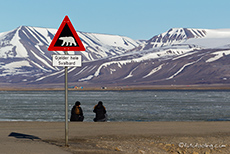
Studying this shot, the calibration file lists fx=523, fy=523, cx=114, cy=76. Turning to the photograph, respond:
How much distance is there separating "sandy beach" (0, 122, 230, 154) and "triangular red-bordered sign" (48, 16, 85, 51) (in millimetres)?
2839

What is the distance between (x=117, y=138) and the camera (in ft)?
61.0

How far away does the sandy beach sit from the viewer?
48.9ft

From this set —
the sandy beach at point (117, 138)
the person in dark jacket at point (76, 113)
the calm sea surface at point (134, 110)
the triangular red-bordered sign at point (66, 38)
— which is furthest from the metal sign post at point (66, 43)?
the calm sea surface at point (134, 110)

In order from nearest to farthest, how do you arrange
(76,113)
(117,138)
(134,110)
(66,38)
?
(66,38), (117,138), (76,113), (134,110)

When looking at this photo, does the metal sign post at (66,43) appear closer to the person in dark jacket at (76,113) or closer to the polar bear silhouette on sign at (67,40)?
the polar bear silhouette on sign at (67,40)

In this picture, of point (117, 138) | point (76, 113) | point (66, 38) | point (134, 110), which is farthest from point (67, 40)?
point (134, 110)

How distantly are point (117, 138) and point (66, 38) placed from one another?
536cm

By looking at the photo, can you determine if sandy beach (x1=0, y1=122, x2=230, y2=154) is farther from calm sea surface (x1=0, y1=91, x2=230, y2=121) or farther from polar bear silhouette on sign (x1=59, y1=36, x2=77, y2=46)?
calm sea surface (x1=0, y1=91, x2=230, y2=121)

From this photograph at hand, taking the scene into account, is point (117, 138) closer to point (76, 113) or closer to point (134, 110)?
point (76, 113)

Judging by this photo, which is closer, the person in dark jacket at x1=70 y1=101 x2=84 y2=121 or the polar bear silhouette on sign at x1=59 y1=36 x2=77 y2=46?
the polar bear silhouette on sign at x1=59 y1=36 x2=77 y2=46

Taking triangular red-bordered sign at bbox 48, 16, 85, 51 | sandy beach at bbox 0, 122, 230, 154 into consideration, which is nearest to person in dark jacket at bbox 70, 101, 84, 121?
sandy beach at bbox 0, 122, 230, 154

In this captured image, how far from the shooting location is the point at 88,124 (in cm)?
2378

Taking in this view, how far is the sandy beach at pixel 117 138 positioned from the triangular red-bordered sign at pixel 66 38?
284cm

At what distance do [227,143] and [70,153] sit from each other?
6.91m
